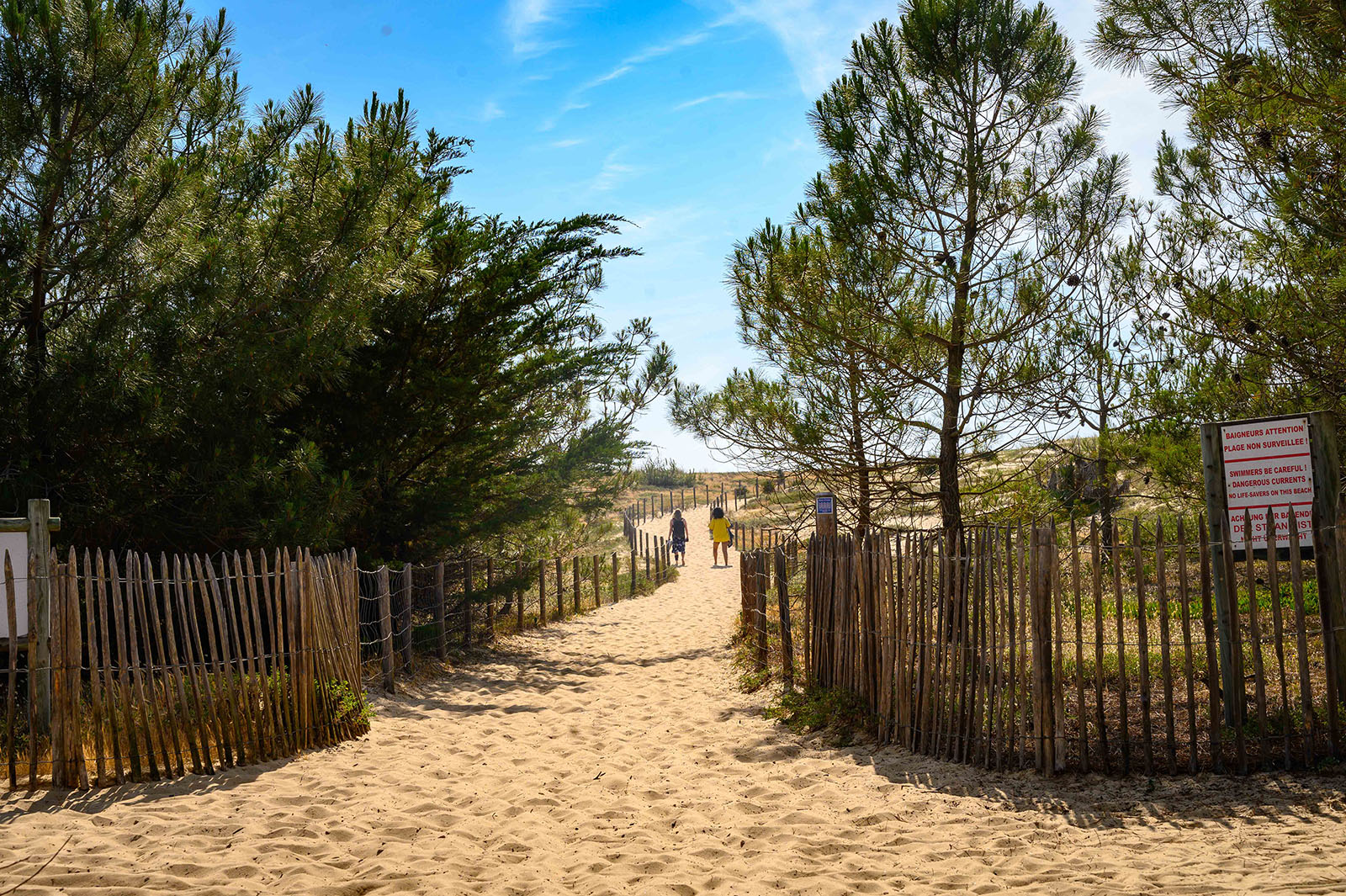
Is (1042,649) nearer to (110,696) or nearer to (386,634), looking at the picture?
(110,696)

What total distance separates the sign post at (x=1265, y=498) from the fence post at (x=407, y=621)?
23.8 ft

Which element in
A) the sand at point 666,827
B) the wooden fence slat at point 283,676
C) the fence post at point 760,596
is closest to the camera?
the sand at point 666,827

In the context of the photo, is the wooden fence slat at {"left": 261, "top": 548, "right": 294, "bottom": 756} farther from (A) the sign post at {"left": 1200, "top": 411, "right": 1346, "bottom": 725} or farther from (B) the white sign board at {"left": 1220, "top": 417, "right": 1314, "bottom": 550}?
(B) the white sign board at {"left": 1220, "top": 417, "right": 1314, "bottom": 550}

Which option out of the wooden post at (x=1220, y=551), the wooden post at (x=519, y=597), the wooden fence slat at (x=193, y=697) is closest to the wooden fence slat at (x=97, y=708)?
the wooden fence slat at (x=193, y=697)

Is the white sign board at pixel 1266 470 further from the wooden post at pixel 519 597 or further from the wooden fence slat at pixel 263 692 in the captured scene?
the wooden post at pixel 519 597

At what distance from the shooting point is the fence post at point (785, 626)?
8766 mm

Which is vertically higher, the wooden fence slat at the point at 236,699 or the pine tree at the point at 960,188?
the pine tree at the point at 960,188

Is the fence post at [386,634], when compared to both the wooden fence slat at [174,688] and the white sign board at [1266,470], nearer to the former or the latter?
the wooden fence slat at [174,688]

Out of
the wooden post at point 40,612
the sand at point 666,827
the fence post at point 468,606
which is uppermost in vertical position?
the wooden post at point 40,612

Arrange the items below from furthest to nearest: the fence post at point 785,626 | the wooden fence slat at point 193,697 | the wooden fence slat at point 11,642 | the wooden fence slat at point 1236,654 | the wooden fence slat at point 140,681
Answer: the fence post at point 785,626
the wooden fence slat at point 193,697
the wooden fence slat at point 140,681
the wooden fence slat at point 11,642
the wooden fence slat at point 1236,654

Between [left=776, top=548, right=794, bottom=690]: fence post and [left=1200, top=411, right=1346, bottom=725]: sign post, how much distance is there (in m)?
3.96

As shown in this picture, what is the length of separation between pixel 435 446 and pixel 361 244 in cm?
348

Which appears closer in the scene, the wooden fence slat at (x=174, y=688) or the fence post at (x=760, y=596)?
the wooden fence slat at (x=174, y=688)

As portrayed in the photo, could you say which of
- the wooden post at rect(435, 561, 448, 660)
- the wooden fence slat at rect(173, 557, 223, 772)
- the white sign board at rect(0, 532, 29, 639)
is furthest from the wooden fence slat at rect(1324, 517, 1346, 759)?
the wooden post at rect(435, 561, 448, 660)
